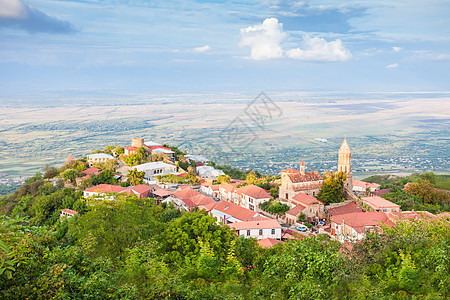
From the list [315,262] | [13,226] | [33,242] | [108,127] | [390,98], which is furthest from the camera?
[390,98]

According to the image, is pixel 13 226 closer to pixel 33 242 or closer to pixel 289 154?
pixel 33 242

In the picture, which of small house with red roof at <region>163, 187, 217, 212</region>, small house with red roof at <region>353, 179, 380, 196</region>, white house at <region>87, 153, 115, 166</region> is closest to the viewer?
small house with red roof at <region>163, 187, 217, 212</region>

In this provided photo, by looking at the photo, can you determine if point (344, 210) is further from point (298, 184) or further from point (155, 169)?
point (155, 169)

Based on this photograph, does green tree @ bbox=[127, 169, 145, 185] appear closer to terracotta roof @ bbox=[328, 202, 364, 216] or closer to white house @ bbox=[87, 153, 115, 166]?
white house @ bbox=[87, 153, 115, 166]

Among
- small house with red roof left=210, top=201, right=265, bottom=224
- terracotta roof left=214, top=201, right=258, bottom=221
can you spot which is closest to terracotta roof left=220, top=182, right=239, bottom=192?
terracotta roof left=214, top=201, right=258, bottom=221

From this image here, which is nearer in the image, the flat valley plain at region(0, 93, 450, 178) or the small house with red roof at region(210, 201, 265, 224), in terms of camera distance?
the small house with red roof at region(210, 201, 265, 224)

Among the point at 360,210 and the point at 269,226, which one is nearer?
the point at 269,226

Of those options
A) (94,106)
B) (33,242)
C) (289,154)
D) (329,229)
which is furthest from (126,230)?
(94,106)

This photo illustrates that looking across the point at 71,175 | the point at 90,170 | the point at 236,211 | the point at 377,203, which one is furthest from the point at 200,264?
the point at 71,175

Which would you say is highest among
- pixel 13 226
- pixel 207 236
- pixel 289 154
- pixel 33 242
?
pixel 13 226
